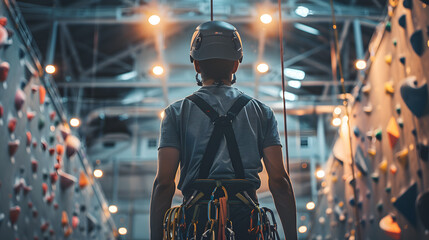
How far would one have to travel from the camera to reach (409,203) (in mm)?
3756

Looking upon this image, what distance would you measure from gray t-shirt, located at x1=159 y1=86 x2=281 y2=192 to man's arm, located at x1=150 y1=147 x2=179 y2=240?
4 cm

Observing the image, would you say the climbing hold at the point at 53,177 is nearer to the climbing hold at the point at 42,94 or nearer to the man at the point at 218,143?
the climbing hold at the point at 42,94

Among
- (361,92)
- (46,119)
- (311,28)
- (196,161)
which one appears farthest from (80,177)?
(196,161)

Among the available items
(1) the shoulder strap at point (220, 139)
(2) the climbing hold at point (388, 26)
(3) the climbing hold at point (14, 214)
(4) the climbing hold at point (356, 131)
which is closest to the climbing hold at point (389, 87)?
(2) the climbing hold at point (388, 26)

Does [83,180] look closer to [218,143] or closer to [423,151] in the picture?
[423,151]

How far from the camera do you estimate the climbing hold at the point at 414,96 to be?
130 inches

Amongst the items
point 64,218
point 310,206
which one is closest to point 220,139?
point 64,218

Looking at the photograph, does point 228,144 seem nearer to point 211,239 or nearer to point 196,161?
point 196,161

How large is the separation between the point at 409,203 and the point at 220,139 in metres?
2.30

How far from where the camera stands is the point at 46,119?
5344 millimetres

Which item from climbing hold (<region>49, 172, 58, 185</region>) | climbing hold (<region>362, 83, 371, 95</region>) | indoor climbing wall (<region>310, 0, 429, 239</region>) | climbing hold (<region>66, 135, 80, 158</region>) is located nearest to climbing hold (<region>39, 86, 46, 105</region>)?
climbing hold (<region>49, 172, 58, 185</region>)

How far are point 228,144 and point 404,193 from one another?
2265 millimetres

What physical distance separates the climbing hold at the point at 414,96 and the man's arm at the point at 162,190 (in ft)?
6.34

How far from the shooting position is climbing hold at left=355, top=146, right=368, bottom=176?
5.15 metres
